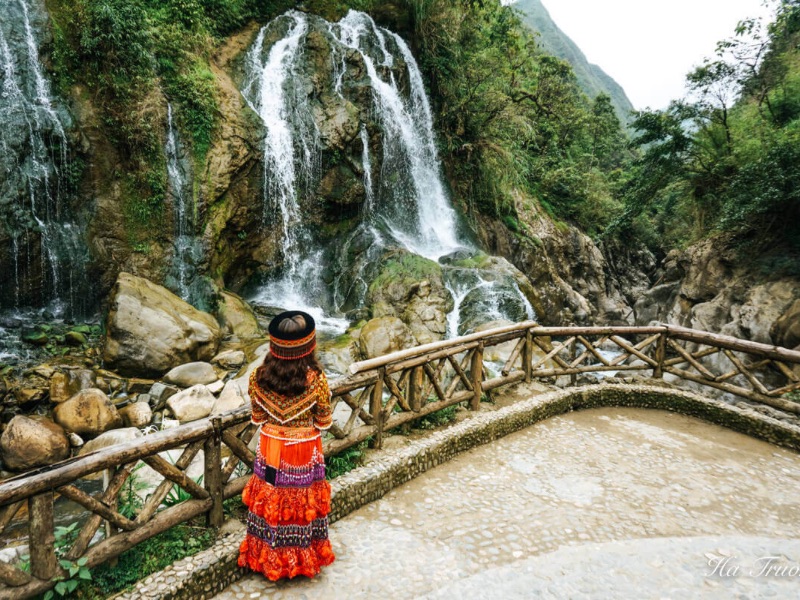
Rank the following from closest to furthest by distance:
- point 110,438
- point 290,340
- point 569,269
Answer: point 290,340 < point 110,438 < point 569,269

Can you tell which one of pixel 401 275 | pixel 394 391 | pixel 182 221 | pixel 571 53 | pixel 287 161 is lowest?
pixel 394 391

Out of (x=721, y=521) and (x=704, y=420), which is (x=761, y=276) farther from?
(x=721, y=521)

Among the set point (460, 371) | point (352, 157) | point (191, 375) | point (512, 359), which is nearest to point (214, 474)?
point (460, 371)

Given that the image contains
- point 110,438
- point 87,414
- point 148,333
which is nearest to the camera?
point 110,438

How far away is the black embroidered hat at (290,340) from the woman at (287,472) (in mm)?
36

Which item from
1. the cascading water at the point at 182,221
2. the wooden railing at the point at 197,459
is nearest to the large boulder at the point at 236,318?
the cascading water at the point at 182,221

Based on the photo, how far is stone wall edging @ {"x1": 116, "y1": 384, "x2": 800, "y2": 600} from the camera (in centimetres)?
297

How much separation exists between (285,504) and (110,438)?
502 centimetres

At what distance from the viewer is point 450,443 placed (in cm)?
506

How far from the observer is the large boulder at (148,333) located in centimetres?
826

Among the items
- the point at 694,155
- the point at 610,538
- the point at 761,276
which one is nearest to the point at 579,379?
the point at 610,538

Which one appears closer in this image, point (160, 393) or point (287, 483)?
point (287, 483)

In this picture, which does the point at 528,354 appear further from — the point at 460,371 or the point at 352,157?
the point at 352,157

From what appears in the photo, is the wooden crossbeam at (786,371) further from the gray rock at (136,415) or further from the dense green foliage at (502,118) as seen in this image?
the dense green foliage at (502,118)
